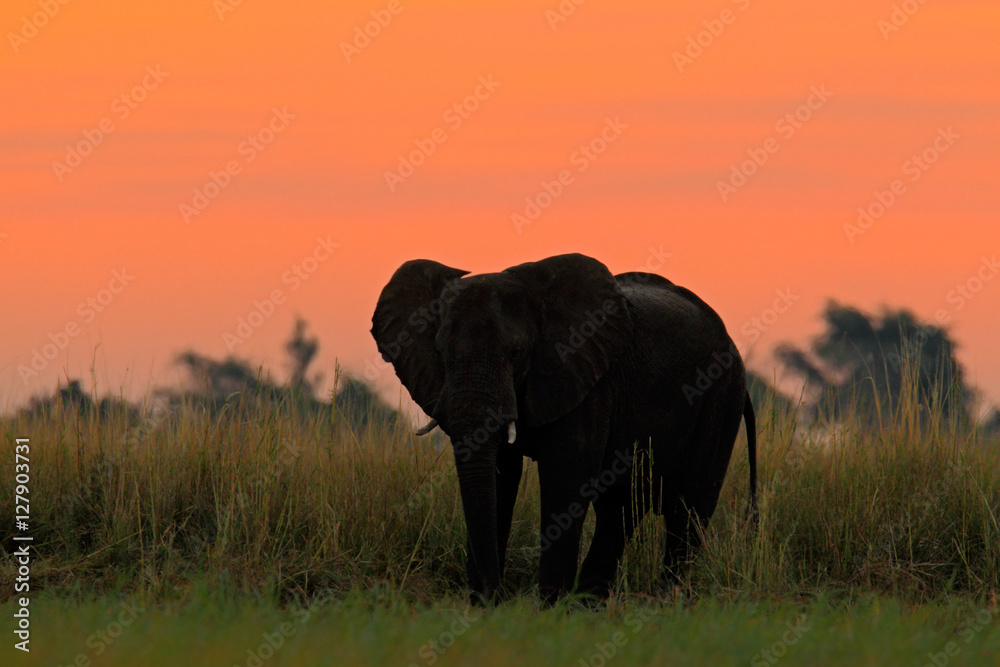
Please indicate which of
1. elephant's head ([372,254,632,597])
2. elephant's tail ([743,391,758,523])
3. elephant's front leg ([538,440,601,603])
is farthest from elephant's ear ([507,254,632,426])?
elephant's tail ([743,391,758,523])

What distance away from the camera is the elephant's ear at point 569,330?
27.2 ft

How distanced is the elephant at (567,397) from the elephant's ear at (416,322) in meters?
0.01

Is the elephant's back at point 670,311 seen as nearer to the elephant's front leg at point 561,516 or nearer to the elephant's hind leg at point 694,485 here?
the elephant's hind leg at point 694,485

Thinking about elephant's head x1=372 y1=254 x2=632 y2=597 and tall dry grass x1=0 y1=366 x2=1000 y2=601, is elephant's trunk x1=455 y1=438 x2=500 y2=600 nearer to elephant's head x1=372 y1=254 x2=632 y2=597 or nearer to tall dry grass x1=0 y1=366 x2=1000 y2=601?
elephant's head x1=372 y1=254 x2=632 y2=597

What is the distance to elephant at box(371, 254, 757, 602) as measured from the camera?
26.1ft

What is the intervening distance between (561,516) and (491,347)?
1.20 metres

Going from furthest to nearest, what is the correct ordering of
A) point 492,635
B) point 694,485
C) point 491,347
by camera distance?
1. point 694,485
2. point 491,347
3. point 492,635

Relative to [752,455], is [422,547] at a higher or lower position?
lower

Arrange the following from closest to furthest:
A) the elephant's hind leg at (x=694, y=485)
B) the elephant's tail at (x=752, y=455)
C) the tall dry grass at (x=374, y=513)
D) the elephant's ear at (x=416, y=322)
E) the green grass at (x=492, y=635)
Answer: the green grass at (x=492, y=635), the elephant's ear at (x=416, y=322), the tall dry grass at (x=374, y=513), the elephant's hind leg at (x=694, y=485), the elephant's tail at (x=752, y=455)

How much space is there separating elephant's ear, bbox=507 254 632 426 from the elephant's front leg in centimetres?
33

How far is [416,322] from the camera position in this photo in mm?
8523

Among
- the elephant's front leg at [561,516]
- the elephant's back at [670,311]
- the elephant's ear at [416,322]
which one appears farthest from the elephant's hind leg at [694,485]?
the elephant's ear at [416,322]

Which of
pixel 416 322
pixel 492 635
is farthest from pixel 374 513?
pixel 492 635

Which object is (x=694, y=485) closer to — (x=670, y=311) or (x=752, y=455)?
(x=752, y=455)
